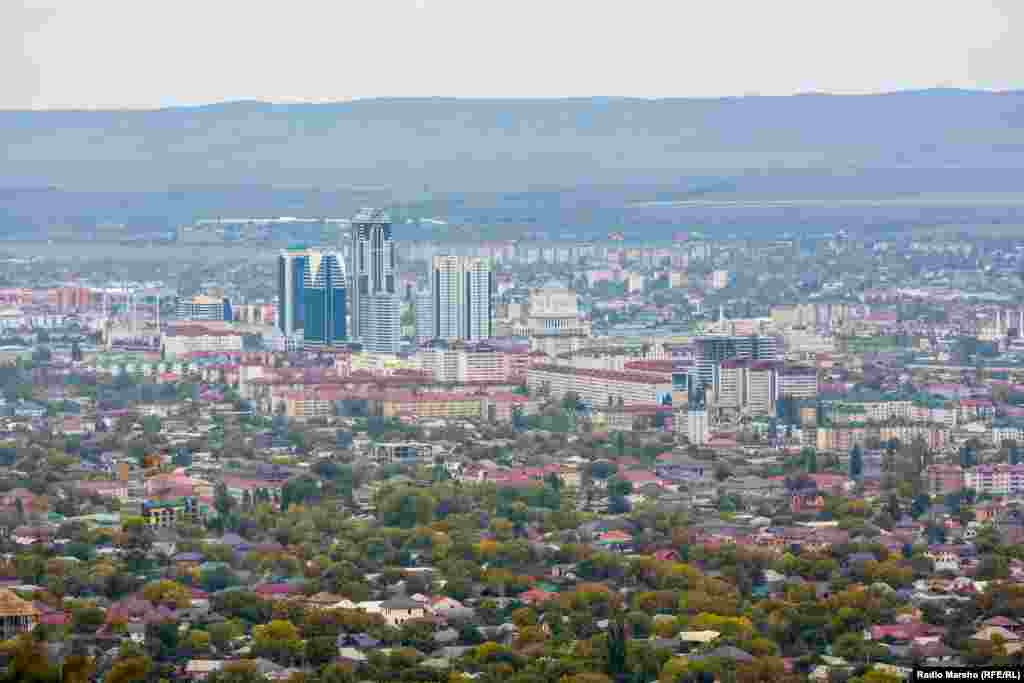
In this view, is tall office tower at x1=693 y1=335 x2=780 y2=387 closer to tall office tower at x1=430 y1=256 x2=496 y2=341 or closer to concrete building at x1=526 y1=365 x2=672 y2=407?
concrete building at x1=526 y1=365 x2=672 y2=407

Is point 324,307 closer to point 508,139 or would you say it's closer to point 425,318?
point 425,318

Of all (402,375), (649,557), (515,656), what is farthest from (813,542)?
(402,375)

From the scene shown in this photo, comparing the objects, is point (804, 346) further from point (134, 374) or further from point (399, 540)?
point (399, 540)

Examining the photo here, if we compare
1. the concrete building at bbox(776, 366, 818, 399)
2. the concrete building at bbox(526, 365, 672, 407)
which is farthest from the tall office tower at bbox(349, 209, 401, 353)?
the concrete building at bbox(776, 366, 818, 399)

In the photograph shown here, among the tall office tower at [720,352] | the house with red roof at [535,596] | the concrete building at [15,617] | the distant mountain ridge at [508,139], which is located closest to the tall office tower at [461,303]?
the tall office tower at [720,352]

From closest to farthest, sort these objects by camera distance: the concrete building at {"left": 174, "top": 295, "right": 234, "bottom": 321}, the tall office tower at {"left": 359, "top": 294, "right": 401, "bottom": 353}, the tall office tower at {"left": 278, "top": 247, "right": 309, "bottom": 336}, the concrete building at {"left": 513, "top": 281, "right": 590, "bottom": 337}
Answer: the tall office tower at {"left": 359, "top": 294, "right": 401, "bottom": 353}, the concrete building at {"left": 513, "top": 281, "right": 590, "bottom": 337}, the tall office tower at {"left": 278, "top": 247, "right": 309, "bottom": 336}, the concrete building at {"left": 174, "top": 295, "right": 234, "bottom": 321}

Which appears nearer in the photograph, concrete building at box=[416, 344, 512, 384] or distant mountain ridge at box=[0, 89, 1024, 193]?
concrete building at box=[416, 344, 512, 384]
